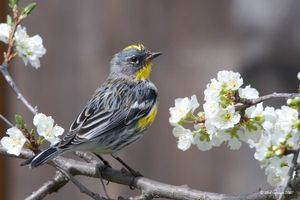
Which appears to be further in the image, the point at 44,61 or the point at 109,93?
the point at 44,61

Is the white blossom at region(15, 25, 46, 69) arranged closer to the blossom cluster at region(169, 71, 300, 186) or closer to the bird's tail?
the bird's tail

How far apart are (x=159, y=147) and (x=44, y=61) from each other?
105 cm

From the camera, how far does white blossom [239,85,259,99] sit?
2.49 meters

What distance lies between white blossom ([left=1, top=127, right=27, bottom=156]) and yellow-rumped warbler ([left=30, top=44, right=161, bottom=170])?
0.65 metres

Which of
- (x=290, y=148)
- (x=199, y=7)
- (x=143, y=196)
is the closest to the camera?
(x=290, y=148)

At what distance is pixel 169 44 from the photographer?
5.24 metres

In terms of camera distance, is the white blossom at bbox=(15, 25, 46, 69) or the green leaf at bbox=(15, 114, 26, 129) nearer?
the green leaf at bbox=(15, 114, 26, 129)

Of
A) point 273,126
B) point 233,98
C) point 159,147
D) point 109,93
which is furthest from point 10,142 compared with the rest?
point 159,147

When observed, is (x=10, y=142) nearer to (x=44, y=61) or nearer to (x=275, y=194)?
(x=275, y=194)

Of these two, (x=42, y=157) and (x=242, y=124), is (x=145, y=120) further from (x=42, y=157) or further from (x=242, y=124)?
(x=242, y=124)

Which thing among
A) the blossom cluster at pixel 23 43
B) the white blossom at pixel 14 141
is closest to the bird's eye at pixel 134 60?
the blossom cluster at pixel 23 43

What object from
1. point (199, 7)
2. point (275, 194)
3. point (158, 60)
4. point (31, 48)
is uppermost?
point (199, 7)

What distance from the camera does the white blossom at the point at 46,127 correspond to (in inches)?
117

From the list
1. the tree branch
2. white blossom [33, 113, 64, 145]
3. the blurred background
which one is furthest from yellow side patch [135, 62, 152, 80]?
white blossom [33, 113, 64, 145]
